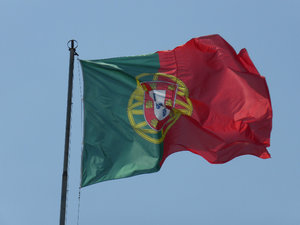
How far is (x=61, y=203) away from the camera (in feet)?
69.2

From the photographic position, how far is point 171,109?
25391 millimetres

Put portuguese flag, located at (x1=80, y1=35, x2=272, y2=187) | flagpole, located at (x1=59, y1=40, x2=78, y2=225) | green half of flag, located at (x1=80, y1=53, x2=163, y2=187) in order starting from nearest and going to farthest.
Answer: flagpole, located at (x1=59, y1=40, x2=78, y2=225) → green half of flag, located at (x1=80, y1=53, x2=163, y2=187) → portuguese flag, located at (x1=80, y1=35, x2=272, y2=187)

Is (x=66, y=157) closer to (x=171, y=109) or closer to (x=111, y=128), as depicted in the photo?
(x=111, y=128)

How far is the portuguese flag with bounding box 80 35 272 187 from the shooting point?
23.2 metres

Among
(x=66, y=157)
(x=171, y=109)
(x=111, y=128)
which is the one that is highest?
(x=171, y=109)

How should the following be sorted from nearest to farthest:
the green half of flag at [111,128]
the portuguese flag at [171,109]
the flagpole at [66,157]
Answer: the flagpole at [66,157] → the green half of flag at [111,128] → the portuguese flag at [171,109]

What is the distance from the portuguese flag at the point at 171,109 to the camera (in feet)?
76.1

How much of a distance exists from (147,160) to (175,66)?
185 inches

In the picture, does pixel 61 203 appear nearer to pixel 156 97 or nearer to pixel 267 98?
pixel 156 97

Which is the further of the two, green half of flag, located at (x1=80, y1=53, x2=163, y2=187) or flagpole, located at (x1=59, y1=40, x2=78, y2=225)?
green half of flag, located at (x1=80, y1=53, x2=163, y2=187)

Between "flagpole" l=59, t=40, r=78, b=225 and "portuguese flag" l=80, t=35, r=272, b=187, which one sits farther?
"portuguese flag" l=80, t=35, r=272, b=187

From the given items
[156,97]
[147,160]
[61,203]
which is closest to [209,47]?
[156,97]

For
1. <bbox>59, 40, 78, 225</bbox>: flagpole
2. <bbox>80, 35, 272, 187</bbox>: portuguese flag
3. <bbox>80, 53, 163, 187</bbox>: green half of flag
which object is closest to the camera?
<bbox>59, 40, 78, 225</bbox>: flagpole

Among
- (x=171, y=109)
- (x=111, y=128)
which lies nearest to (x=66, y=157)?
(x=111, y=128)
